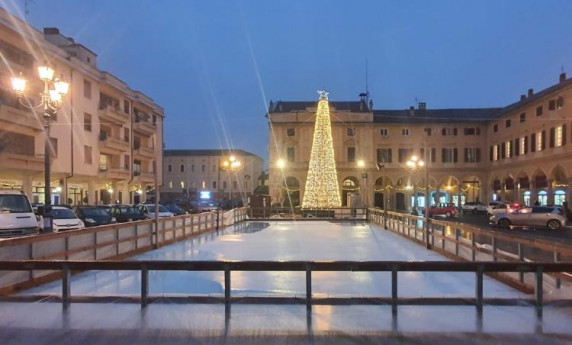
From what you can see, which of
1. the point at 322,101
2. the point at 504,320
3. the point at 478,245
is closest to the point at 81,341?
the point at 504,320

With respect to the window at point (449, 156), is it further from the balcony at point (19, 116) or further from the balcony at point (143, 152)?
the balcony at point (19, 116)

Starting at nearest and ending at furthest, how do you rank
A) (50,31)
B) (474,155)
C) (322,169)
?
(322,169) → (50,31) → (474,155)

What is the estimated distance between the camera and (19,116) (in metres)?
38.2

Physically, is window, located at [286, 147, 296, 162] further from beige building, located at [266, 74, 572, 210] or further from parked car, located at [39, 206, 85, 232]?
parked car, located at [39, 206, 85, 232]

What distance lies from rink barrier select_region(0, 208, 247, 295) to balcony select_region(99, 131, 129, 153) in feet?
102

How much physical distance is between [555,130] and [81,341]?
49673mm

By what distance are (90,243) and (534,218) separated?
28639 mm

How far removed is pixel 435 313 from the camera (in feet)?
25.8

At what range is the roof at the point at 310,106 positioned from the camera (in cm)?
7758

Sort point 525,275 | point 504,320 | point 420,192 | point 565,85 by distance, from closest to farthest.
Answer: point 504,320
point 525,275
point 565,85
point 420,192

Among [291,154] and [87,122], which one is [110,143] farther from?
[291,154]

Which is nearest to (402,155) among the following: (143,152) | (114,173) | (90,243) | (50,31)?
(143,152)

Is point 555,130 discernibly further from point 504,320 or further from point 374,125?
point 504,320

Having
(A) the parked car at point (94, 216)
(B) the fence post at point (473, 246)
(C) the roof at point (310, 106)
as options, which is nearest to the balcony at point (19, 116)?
(A) the parked car at point (94, 216)
